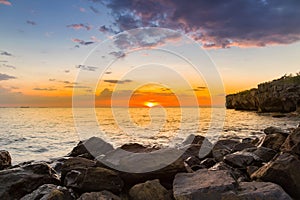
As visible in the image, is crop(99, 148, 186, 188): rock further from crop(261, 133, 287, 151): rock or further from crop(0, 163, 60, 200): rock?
crop(261, 133, 287, 151): rock

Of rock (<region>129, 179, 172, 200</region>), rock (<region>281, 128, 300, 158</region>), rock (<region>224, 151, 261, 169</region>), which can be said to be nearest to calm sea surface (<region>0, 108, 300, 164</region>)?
rock (<region>129, 179, 172, 200</region>)

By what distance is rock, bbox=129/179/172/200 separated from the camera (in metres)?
5.98

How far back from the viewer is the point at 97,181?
258 inches

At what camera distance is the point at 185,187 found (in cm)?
575

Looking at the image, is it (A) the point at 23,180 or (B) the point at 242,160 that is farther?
(B) the point at 242,160

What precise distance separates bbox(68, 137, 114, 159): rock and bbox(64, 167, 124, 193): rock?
182 inches

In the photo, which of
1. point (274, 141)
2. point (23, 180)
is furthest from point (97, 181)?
point (274, 141)

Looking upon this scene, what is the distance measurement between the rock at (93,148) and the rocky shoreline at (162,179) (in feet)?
10.7

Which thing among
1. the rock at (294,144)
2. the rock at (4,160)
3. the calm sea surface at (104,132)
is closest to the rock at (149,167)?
the rock at (294,144)

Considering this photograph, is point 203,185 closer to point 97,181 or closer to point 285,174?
point 285,174

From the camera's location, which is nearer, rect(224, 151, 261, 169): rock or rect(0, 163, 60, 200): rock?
rect(0, 163, 60, 200): rock

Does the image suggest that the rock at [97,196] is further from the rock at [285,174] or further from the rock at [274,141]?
the rock at [274,141]

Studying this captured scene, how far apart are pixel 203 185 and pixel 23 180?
175 inches

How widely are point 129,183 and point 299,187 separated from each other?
3.83 metres
